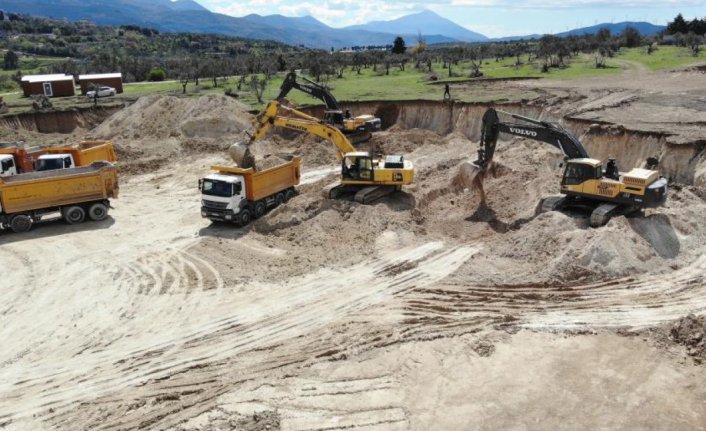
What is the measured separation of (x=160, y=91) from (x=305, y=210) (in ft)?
114

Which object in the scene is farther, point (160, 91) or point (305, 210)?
point (160, 91)

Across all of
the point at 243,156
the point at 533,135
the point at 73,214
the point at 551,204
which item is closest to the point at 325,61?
the point at 243,156

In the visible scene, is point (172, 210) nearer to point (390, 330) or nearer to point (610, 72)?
point (390, 330)

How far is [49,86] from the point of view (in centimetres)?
5028

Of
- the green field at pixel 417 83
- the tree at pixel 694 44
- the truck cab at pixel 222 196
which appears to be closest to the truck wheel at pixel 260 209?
the truck cab at pixel 222 196

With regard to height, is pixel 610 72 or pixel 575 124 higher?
pixel 610 72

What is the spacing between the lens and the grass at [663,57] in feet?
157

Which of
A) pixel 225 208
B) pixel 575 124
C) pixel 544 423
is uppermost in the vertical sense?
pixel 575 124

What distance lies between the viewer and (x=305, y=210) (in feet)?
74.0

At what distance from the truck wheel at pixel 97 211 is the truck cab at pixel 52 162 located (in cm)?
461

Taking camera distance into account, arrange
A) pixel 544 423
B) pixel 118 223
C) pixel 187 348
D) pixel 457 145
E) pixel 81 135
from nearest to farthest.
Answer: pixel 544 423
pixel 187 348
pixel 118 223
pixel 457 145
pixel 81 135

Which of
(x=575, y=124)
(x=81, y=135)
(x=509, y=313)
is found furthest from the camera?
(x=81, y=135)

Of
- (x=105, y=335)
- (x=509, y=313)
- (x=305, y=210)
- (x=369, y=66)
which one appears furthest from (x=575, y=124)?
(x=369, y=66)

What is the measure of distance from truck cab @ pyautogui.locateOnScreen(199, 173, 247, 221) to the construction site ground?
2.67ft
